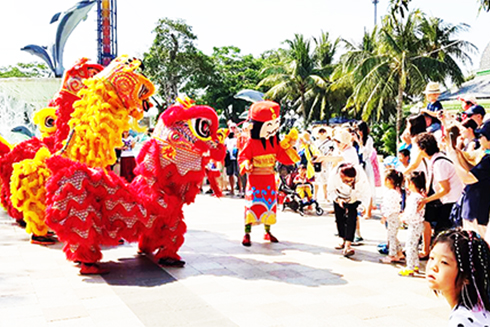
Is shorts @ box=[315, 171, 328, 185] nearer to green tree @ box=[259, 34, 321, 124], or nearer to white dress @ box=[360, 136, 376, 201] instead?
white dress @ box=[360, 136, 376, 201]

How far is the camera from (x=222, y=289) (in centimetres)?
454

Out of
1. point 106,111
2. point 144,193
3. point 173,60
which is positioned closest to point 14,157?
point 106,111

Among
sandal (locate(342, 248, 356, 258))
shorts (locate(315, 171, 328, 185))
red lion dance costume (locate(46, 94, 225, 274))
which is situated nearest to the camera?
red lion dance costume (locate(46, 94, 225, 274))

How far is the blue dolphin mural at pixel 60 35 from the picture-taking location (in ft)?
65.1

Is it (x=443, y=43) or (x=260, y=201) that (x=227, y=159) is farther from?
(x=443, y=43)

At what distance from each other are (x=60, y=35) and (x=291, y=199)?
15.2 metres

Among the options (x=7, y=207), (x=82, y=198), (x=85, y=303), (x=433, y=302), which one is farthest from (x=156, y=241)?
(x=7, y=207)

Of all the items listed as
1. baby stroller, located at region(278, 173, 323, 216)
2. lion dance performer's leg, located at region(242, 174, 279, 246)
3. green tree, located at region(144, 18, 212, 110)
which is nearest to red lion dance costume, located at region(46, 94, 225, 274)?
lion dance performer's leg, located at region(242, 174, 279, 246)

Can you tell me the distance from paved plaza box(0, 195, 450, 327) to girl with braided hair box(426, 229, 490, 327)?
1939 mm

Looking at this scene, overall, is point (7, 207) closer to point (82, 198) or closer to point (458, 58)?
point (82, 198)

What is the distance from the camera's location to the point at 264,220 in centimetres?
630

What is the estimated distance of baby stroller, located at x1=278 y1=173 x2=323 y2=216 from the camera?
8883 millimetres

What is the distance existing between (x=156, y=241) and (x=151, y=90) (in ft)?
5.89

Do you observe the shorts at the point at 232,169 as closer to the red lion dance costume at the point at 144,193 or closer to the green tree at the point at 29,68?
the red lion dance costume at the point at 144,193
